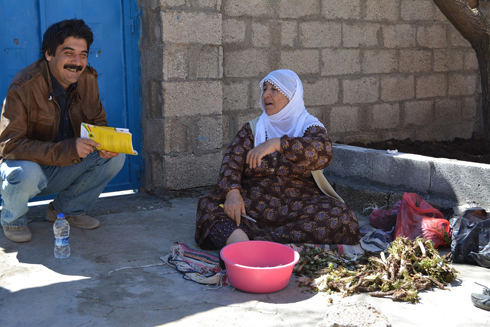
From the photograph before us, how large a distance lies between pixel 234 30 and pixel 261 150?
220cm

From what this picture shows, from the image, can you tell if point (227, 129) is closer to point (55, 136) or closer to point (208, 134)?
point (208, 134)

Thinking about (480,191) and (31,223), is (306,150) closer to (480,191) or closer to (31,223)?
(480,191)

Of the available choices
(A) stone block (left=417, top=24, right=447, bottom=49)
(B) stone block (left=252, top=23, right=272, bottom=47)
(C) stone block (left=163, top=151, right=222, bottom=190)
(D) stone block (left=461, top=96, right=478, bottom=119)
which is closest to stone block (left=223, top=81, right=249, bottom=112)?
(B) stone block (left=252, top=23, right=272, bottom=47)

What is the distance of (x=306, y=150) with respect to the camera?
12.0 ft

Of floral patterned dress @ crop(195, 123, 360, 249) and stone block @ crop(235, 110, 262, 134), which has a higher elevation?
stone block @ crop(235, 110, 262, 134)

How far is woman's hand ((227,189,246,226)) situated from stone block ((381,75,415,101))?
12.1ft

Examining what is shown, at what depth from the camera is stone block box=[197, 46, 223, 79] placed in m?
5.12

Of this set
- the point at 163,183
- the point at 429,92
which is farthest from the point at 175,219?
the point at 429,92

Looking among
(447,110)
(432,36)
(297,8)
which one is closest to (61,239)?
(297,8)

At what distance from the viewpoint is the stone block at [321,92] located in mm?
6047

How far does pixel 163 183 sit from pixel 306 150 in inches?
76.2

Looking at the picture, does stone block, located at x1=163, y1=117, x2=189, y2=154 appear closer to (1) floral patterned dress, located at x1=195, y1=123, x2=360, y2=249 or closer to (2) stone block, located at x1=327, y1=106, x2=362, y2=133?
(1) floral patterned dress, located at x1=195, y1=123, x2=360, y2=249

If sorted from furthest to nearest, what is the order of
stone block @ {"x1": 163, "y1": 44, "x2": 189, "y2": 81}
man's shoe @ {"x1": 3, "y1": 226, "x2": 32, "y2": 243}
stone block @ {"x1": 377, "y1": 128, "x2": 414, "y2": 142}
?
1. stone block @ {"x1": 377, "y1": 128, "x2": 414, "y2": 142}
2. stone block @ {"x1": 163, "y1": 44, "x2": 189, "y2": 81}
3. man's shoe @ {"x1": 3, "y1": 226, "x2": 32, "y2": 243}

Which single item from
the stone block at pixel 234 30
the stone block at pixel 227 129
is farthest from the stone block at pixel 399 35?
the stone block at pixel 227 129
